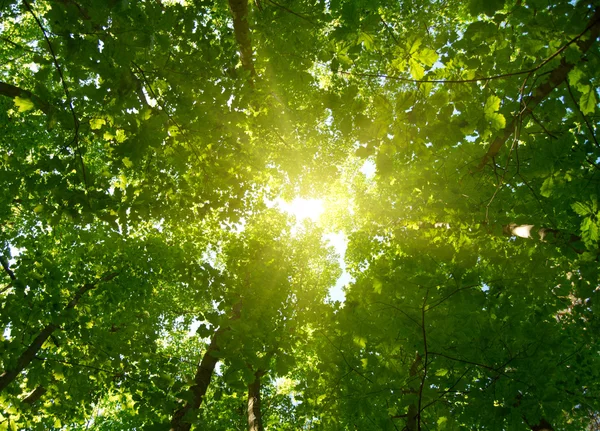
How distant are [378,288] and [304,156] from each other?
3005mm

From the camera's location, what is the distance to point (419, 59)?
2.02m

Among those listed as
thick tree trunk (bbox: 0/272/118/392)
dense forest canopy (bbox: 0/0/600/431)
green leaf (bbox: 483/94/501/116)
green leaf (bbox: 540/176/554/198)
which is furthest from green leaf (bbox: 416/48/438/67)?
thick tree trunk (bbox: 0/272/118/392)

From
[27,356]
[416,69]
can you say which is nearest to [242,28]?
[416,69]

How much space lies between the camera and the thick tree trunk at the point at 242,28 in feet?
16.1

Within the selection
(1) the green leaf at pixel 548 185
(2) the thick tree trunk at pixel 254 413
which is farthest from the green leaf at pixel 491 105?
(2) the thick tree trunk at pixel 254 413

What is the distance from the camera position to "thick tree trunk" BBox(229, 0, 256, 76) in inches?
193

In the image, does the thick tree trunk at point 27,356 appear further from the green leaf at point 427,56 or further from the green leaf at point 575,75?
the green leaf at point 575,75

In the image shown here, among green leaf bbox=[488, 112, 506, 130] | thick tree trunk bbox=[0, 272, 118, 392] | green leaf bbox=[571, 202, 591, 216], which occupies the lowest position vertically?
thick tree trunk bbox=[0, 272, 118, 392]

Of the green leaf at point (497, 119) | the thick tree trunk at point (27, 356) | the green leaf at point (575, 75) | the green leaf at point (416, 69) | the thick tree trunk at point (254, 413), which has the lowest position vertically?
the thick tree trunk at point (27, 356)

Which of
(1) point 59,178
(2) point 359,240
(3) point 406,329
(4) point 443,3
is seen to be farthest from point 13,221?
(4) point 443,3

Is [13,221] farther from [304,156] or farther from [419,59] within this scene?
[419,59]

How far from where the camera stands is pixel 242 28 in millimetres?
5262

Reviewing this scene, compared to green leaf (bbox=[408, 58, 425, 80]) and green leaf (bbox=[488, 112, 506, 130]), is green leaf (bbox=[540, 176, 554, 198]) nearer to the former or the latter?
green leaf (bbox=[488, 112, 506, 130])

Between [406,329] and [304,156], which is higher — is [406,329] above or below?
below
